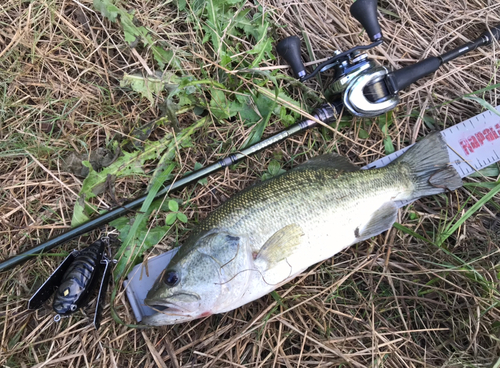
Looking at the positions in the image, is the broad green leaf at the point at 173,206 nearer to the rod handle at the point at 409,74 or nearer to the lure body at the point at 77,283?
the lure body at the point at 77,283

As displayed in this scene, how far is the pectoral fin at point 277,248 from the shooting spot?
7.76ft

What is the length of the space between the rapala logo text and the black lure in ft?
11.4

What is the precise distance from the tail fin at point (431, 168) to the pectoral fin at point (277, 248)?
4.02 feet

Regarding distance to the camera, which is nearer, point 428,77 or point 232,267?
point 232,267

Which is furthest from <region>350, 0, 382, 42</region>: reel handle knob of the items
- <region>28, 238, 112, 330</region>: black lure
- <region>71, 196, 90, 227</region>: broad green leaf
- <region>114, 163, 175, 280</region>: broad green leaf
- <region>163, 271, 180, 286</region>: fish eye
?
<region>28, 238, 112, 330</region>: black lure

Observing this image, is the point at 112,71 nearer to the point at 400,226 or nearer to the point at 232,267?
the point at 232,267

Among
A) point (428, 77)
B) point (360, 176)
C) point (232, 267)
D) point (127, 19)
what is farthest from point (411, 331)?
point (127, 19)

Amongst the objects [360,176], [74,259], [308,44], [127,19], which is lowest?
[360,176]

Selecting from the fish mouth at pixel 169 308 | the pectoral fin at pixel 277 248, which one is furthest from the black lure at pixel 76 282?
the pectoral fin at pixel 277 248

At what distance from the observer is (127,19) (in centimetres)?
287

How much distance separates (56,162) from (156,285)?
1.57 m

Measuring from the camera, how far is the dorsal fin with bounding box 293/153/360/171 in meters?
2.77

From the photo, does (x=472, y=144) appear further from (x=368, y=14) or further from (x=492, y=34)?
(x=368, y=14)

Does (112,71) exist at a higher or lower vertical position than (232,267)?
higher
